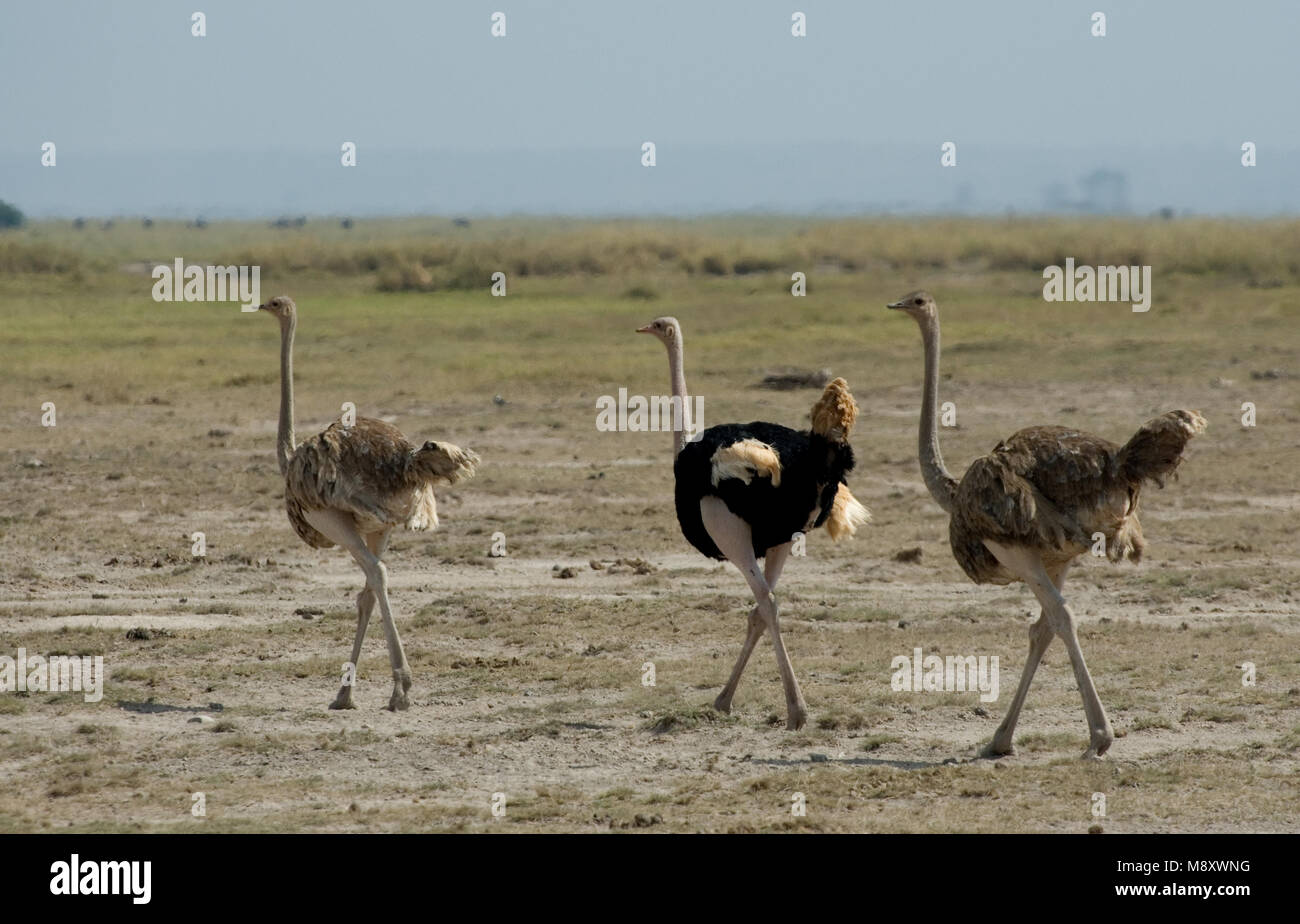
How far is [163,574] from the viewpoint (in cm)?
1187

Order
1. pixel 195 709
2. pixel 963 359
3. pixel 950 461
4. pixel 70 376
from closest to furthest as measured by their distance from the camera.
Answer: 1. pixel 195 709
2. pixel 950 461
3. pixel 70 376
4. pixel 963 359

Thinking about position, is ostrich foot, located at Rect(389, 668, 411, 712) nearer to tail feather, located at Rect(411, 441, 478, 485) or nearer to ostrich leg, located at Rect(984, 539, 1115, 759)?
tail feather, located at Rect(411, 441, 478, 485)

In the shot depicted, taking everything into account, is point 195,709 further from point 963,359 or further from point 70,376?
point 963,359

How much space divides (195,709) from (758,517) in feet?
9.13

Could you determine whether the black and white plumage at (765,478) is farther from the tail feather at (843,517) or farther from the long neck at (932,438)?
the long neck at (932,438)

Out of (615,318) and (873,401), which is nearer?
(873,401)

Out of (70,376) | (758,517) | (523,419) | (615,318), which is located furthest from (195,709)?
(615,318)

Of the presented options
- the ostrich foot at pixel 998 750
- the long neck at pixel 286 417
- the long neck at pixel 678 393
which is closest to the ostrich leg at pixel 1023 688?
the ostrich foot at pixel 998 750

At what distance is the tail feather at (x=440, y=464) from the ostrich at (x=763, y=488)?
103 cm

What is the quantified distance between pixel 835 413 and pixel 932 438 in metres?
0.43

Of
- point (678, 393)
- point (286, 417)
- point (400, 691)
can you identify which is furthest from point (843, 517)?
point (286, 417)

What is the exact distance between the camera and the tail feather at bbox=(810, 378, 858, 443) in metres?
8.36

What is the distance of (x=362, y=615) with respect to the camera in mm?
9211

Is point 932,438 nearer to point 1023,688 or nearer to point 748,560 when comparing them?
point 748,560
